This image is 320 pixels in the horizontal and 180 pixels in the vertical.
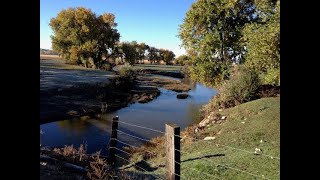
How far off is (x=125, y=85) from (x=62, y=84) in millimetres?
9276

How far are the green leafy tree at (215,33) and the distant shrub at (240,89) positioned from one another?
5531 mm

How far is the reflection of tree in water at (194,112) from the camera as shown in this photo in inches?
996

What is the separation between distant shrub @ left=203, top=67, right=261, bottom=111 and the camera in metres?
22.8

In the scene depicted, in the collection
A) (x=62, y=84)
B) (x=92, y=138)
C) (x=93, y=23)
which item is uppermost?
(x=93, y=23)

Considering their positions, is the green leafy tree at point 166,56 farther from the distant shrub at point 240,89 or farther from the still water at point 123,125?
the distant shrub at point 240,89

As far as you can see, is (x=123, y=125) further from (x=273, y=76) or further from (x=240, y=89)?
(x=273, y=76)

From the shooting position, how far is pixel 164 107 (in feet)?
106

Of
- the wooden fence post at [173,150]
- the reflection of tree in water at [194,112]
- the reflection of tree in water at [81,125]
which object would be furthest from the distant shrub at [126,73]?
the wooden fence post at [173,150]

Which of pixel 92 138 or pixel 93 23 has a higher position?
pixel 93 23

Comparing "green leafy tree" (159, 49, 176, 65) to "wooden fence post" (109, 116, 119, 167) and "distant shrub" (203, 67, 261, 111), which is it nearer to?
"distant shrub" (203, 67, 261, 111)

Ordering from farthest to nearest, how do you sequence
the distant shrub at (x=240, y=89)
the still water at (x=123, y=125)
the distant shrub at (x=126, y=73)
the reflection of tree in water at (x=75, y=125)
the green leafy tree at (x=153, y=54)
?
the green leafy tree at (x=153, y=54), the distant shrub at (x=126, y=73), the distant shrub at (x=240, y=89), the reflection of tree in water at (x=75, y=125), the still water at (x=123, y=125)
